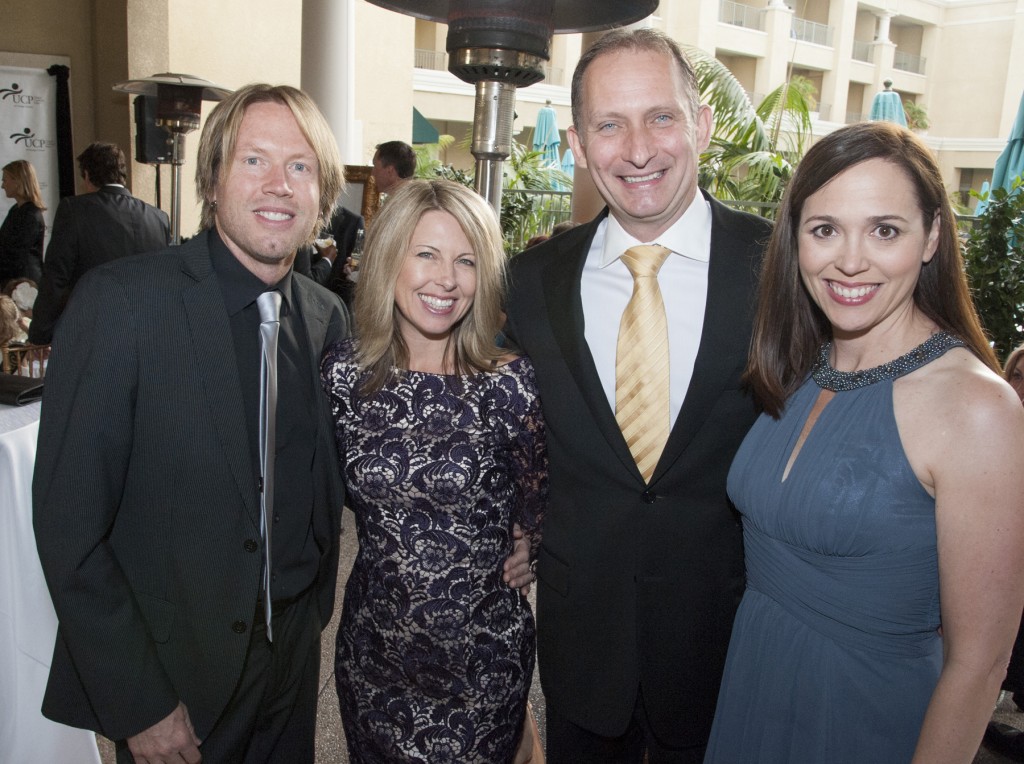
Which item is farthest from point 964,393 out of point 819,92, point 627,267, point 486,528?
point 819,92

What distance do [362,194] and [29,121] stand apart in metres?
4.49

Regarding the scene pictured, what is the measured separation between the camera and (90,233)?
15.3 ft

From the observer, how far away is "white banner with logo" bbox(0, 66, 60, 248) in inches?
308

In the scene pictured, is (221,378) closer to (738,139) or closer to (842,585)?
(842,585)

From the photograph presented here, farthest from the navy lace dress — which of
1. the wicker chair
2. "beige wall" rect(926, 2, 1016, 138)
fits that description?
"beige wall" rect(926, 2, 1016, 138)

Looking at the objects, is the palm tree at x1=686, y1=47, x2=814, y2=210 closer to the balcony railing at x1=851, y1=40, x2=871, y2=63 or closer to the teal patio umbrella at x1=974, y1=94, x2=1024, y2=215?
the teal patio umbrella at x1=974, y1=94, x2=1024, y2=215

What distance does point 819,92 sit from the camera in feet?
110

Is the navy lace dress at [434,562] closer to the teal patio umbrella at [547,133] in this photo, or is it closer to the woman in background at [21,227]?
the woman in background at [21,227]

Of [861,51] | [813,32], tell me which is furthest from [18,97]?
[861,51]

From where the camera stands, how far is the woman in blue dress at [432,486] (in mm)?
1704

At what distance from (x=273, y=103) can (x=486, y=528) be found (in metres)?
0.94

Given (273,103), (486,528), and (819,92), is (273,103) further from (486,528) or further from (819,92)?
(819,92)

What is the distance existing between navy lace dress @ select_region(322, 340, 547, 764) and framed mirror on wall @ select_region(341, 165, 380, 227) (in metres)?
3.80

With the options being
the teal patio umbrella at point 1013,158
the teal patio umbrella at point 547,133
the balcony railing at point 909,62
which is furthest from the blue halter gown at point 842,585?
the balcony railing at point 909,62
